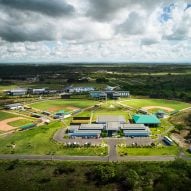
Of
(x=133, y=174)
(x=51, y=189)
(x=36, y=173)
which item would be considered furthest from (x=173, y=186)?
(x=36, y=173)

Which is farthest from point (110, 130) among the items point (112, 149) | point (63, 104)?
point (63, 104)

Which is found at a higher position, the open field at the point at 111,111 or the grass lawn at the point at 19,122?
the open field at the point at 111,111

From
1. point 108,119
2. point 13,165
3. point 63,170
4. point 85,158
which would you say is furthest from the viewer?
point 108,119

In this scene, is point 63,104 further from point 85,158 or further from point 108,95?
point 85,158

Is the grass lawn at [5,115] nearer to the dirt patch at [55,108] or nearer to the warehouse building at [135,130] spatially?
the dirt patch at [55,108]

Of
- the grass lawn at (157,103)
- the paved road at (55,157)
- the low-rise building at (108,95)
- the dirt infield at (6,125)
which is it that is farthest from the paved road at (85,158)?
the low-rise building at (108,95)

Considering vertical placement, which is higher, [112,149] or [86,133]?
[86,133]
